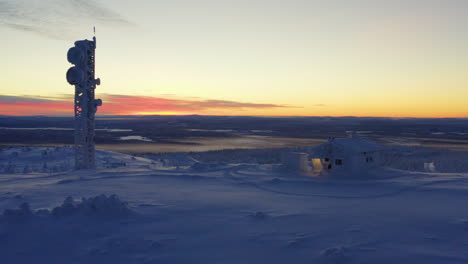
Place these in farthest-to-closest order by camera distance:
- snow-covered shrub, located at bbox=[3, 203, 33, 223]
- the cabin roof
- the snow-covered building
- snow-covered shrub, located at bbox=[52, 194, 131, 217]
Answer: the cabin roof < the snow-covered building < snow-covered shrub, located at bbox=[52, 194, 131, 217] < snow-covered shrub, located at bbox=[3, 203, 33, 223]

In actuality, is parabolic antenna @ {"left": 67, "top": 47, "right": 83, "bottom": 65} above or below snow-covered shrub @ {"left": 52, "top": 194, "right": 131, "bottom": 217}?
above

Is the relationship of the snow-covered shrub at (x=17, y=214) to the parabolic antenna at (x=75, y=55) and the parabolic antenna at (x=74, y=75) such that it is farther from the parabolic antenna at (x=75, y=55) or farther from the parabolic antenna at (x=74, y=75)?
the parabolic antenna at (x=75, y=55)

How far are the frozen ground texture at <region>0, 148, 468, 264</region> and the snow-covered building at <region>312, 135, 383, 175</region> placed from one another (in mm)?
3258

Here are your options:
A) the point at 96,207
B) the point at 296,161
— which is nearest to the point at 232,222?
the point at 96,207

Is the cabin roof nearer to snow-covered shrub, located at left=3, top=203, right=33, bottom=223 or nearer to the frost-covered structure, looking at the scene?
the frost-covered structure

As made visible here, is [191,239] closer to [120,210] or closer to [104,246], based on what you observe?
[104,246]

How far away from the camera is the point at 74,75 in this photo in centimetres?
1889

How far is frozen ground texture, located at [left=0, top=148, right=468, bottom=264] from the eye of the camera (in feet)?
22.7

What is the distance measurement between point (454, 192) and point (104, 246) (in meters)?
12.0

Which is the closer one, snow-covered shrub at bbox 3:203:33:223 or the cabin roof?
snow-covered shrub at bbox 3:203:33:223

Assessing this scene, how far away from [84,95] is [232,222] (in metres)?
14.4

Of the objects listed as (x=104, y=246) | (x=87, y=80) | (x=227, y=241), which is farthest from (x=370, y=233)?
(x=87, y=80)

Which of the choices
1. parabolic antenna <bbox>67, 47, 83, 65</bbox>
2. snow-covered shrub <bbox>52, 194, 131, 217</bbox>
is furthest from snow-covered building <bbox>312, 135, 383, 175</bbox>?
parabolic antenna <bbox>67, 47, 83, 65</bbox>

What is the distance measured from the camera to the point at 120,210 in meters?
9.34
